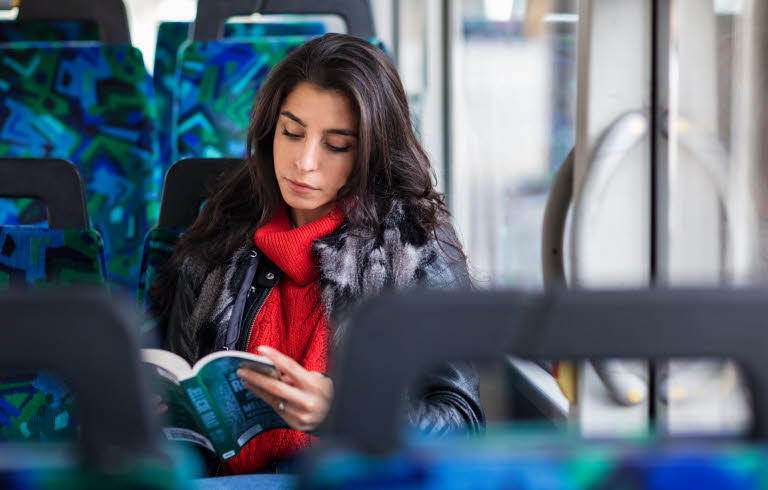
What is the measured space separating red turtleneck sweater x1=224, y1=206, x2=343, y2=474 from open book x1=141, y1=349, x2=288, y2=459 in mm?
167

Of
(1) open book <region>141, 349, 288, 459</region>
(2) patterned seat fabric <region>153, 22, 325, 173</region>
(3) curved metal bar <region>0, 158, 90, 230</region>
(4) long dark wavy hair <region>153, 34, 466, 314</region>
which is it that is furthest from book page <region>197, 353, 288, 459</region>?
(2) patterned seat fabric <region>153, 22, 325, 173</region>

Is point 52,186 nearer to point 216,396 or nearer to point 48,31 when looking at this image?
point 216,396

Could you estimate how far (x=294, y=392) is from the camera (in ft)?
3.64

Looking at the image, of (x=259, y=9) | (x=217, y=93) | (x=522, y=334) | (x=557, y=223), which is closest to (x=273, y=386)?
(x=557, y=223)

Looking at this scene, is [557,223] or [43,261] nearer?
[557,223]

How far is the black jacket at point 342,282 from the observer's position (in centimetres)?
131

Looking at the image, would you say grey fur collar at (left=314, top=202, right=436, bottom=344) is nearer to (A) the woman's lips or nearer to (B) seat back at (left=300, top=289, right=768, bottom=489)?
(A) the woman's lips

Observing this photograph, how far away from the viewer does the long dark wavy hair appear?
141cm

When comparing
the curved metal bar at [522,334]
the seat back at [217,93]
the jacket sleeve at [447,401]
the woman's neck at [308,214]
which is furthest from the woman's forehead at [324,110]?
the curved metal bar at [522,334]

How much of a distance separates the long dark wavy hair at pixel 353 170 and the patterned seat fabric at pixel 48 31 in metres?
1.19

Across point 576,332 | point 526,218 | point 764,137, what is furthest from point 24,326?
point 526,218

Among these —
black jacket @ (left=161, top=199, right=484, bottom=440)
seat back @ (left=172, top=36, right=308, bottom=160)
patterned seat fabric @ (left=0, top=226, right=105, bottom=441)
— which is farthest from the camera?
seat back @ (left=172, top=36, right=308, bottom=160)

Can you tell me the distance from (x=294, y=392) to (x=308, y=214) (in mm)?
479

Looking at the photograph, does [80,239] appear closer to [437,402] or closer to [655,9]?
[437,402]
